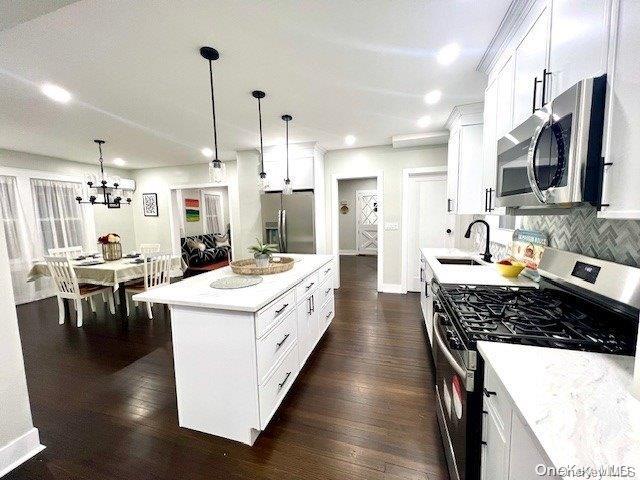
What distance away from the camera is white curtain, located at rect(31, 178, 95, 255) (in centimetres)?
450

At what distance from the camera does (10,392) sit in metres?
1.49

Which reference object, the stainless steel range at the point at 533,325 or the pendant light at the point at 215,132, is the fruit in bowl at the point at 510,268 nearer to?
the stainless steel range at the point at 533,325

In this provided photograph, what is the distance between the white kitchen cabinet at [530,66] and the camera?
1.28 metres

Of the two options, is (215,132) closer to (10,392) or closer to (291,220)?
(10,392)

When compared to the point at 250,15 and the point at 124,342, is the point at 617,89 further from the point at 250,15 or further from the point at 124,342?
the point at 124,342

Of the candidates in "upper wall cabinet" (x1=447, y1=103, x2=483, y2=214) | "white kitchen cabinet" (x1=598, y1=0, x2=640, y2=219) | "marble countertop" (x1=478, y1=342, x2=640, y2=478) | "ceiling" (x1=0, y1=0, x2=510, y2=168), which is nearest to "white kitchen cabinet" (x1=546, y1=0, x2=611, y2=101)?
"white kitchen cabinet" (x1=598, y1=0, x2=640, y2=219)

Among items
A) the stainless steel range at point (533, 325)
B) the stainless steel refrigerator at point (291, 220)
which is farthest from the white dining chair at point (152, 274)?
the stainless steel range at point (533, 325)

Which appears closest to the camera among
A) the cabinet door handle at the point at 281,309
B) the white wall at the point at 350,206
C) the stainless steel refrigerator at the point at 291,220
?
the cabinet door handle at the point at 281,309

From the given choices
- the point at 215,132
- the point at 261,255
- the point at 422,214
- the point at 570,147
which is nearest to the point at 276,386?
the point at 261,255

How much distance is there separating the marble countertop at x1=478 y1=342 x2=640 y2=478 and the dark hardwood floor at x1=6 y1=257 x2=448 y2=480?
101cm

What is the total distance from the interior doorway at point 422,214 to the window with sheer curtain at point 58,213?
6.21 m

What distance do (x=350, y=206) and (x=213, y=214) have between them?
174 inches

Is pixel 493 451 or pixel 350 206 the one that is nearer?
pixel 493 451

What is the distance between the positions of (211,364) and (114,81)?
8.08 feet
